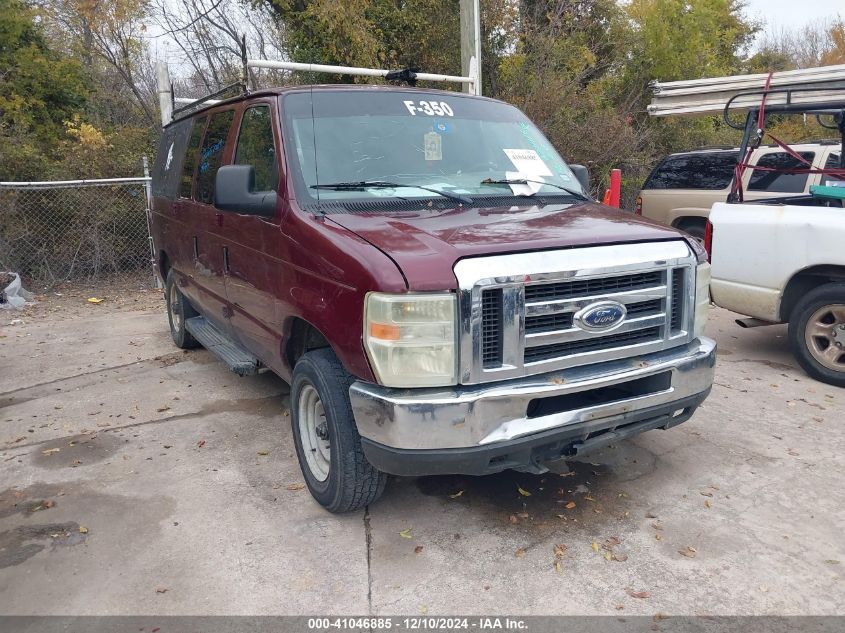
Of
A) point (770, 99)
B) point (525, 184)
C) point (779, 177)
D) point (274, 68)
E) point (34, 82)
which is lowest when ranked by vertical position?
point (779, 177)

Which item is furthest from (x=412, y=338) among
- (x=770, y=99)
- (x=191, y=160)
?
(x=770, y=99)

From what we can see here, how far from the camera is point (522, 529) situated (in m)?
3.45

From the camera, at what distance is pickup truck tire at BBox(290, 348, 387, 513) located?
10.8ft

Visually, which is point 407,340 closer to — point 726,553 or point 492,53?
point 726,553

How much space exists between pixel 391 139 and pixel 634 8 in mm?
18247

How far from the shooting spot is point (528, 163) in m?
4.39

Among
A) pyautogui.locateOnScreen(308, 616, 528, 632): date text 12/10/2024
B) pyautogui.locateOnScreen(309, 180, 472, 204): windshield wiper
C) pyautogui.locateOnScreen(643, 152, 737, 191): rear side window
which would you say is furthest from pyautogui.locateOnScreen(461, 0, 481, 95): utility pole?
pyautogui.locateOnScreen(308, 616, 528, 632): date text 12/10/2024

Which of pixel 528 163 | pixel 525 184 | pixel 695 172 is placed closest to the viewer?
pixel 525 184

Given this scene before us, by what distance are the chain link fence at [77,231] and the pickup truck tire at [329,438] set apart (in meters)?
6.95

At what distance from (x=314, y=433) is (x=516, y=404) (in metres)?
1.30

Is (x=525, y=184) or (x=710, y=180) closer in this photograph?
(x=525, y=184)

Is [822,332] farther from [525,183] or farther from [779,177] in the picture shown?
[779,177]

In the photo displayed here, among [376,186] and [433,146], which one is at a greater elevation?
[433,146]

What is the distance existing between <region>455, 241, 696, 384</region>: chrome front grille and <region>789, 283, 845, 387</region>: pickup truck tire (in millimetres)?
2645
